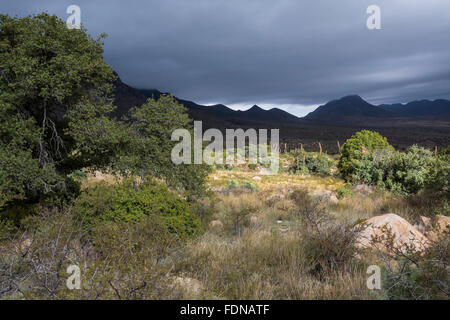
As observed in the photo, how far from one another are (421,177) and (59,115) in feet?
47.9

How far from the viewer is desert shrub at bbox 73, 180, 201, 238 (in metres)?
5.68

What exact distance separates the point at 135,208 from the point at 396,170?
13.1m

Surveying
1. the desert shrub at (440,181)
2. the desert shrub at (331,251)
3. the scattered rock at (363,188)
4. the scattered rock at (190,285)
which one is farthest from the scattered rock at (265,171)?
the scattered rock at (190,285)

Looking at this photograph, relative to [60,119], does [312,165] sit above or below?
below

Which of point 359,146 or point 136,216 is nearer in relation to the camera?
point 136,216

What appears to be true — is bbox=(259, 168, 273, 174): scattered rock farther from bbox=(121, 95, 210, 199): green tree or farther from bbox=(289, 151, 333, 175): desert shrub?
bbox=(121, 95, 210, 199): green tree

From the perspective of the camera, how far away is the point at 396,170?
44.7 feet

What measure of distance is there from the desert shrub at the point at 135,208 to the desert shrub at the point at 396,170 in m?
10.4

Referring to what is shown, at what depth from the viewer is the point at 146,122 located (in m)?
8.89

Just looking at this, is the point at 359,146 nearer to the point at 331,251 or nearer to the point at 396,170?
the point at 396,170

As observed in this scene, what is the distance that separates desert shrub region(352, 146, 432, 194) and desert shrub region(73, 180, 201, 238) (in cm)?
1042

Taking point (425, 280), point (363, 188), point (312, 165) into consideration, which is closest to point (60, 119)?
point (425, 280)

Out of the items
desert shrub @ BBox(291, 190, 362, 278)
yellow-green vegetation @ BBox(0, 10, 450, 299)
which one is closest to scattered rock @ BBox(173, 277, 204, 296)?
yellow-green vegetation @ BBox(0, 10, 450, 299)

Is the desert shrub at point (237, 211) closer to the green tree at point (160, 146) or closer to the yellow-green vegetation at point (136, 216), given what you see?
the yellow-green vegetation at point (136, 216)
